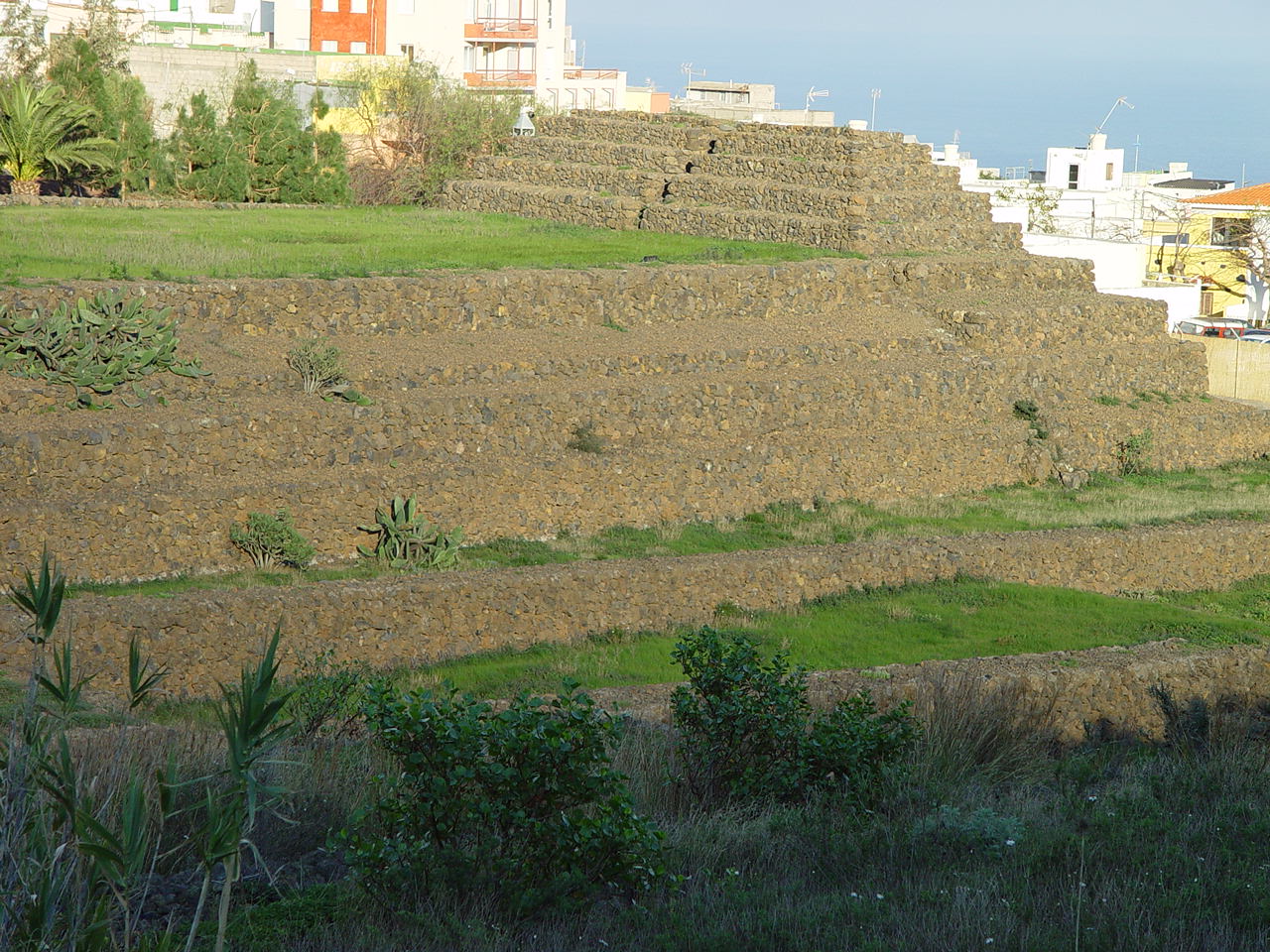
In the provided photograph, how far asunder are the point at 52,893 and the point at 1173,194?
48922 millimetres

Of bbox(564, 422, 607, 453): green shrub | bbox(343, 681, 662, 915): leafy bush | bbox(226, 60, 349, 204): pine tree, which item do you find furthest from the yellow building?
bbox(343, 681, 662, 915): leafy bush

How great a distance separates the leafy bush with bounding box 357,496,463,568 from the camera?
1459cm

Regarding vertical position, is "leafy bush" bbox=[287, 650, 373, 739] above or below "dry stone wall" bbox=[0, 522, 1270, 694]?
above

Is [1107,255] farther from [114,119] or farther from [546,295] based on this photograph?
[114,119]

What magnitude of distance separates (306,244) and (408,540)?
8664 mm

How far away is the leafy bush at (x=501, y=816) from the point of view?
5.55m

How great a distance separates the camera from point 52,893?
3.92 metres

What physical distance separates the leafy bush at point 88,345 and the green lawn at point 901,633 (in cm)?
506

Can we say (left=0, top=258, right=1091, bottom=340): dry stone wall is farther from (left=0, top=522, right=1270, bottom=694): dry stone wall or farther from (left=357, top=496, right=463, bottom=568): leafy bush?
(left=0, top=522, right=1270, bottom=694): dry stone wall

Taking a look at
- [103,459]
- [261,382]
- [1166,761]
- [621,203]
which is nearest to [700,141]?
[621,203]

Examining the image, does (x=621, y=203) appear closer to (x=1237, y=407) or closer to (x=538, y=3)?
(x=1237, y=407)

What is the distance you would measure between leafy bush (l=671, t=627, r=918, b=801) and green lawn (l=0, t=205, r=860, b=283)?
1098 cm

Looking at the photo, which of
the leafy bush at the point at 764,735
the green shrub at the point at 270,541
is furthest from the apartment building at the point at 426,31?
the leafy bush at the point at 764,735

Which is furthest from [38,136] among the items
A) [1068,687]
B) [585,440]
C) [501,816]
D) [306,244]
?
[501,816]
